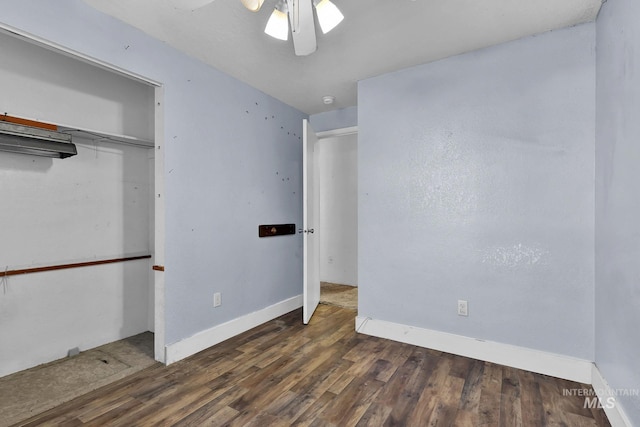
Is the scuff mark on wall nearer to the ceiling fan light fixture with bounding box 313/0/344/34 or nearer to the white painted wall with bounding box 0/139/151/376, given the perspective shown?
the ceiling fan light fixture with bounding box 313/0/344/34

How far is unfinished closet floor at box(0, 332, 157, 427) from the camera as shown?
1.76m

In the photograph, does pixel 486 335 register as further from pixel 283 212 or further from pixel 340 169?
pixel 340 169

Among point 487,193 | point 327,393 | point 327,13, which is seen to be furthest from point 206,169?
point 487,193

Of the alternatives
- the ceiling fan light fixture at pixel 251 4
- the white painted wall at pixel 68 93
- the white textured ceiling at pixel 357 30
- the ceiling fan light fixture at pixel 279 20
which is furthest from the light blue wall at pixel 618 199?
the white painted wall at pixel 68 93

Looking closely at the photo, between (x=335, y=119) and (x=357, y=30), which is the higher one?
(x=357, y=30)

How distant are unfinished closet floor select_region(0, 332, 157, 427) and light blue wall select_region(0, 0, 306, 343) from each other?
40 cm

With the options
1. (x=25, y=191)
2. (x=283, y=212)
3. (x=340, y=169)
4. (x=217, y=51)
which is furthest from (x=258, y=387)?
(x=340, y=169)

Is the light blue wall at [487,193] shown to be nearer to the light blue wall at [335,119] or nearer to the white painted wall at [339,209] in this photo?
the light blue wall at [335,119]

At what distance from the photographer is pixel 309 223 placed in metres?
3.21

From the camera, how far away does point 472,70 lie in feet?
7.95

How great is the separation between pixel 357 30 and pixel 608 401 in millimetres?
2710

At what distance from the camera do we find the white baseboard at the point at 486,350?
6.71 ft

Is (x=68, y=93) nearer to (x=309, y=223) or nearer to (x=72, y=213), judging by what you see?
(x=72, y=213)

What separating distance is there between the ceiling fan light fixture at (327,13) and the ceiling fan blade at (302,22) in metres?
0.05
